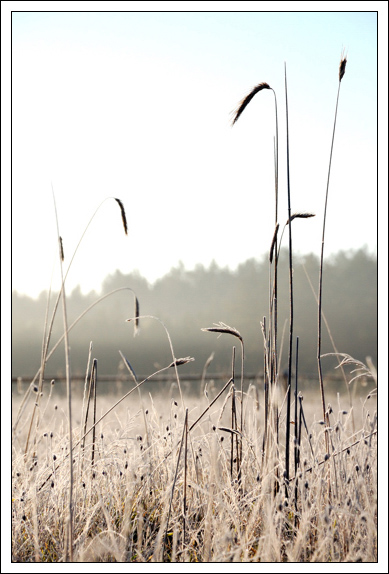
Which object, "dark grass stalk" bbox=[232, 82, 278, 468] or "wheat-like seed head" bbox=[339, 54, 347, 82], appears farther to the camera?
"wheat-like seed head" bbox=[339, 54, 347, 82]

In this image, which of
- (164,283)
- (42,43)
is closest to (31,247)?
(42,43)

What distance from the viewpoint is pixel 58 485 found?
177 cm

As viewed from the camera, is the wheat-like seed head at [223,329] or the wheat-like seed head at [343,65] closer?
the wheat-like seed head at [223,329]

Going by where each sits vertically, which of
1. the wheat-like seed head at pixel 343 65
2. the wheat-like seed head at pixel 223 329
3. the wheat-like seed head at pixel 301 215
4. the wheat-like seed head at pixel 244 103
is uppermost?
the wheat-like seed head at pixel 343 65

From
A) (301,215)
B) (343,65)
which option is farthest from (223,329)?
(343,65)

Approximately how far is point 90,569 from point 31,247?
3.87 ft

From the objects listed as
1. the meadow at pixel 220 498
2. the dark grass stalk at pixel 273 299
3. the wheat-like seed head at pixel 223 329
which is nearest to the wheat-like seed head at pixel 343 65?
the meadow at pixel 220 498

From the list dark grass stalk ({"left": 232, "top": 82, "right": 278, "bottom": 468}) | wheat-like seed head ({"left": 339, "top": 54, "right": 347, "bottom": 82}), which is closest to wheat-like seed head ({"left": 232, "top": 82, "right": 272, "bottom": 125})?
dark grass stalk ({"left": 232, "top": 82, "right": 278, "bottom": 468})

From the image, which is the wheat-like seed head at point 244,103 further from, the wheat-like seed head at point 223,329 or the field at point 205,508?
the field at point 205,508

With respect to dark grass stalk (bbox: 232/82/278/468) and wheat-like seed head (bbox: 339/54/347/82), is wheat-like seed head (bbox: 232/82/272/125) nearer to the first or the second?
dark grass stalk (bbox: 232/82/278/468)

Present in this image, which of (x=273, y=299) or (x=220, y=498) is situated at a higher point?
(x=273, y=299)

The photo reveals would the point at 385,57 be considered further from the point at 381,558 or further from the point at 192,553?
the point at 192,553

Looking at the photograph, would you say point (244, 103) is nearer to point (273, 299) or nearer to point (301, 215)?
point (301, 215)

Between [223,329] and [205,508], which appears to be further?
[205,508]
